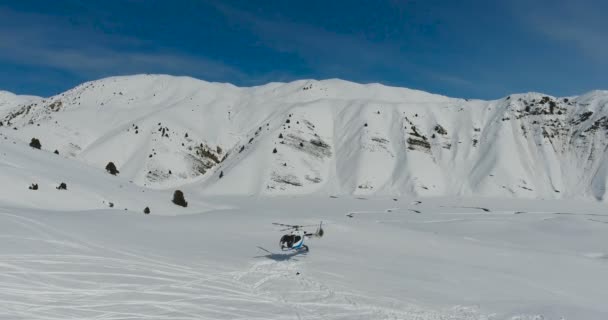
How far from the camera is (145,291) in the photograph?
48.4ft

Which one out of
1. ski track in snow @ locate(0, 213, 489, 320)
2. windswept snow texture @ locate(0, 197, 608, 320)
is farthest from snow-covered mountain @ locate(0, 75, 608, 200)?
ski track in snow @ locate(0, 213, 489, 320)

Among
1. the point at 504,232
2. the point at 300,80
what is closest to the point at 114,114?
the point at 300,80

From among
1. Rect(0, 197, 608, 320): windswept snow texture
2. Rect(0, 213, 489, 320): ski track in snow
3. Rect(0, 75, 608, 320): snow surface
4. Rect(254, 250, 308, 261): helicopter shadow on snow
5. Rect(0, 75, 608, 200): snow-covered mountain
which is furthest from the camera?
Rect(0, 75, 608, 200): snow-covered mountain

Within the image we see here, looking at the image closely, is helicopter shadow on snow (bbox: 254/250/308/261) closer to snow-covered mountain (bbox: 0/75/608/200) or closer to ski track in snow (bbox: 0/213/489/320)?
ski track in snow (bbox: 0/213/489/320)

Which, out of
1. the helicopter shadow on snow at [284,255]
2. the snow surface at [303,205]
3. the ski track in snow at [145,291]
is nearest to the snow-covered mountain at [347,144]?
the snow surface at [303,205]

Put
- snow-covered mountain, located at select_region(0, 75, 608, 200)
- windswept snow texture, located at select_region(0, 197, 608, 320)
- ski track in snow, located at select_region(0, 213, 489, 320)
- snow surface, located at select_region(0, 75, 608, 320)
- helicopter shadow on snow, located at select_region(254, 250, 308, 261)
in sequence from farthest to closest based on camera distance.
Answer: snow-covered mountain, located at select_region(0, 75, 608, 200) → helicopter shadow on snow, located at select_region(254, 250, 308, 261) → snow surface, located at select_region(0, 75, 608, 320) → windswept snow texture, located at select_region(0, 197, 608, 320) → ski track in snow, located at select_region(0, 213, 489, 320)

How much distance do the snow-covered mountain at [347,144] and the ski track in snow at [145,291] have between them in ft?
217

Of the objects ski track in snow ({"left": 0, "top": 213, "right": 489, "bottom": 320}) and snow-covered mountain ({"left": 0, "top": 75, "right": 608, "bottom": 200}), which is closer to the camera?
ski track in snow ({"left": 0, "top": 213, "right": 489, "bottom": 320})

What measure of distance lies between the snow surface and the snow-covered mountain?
496mm

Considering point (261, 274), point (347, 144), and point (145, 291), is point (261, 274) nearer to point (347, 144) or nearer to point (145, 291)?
point (145, 291)

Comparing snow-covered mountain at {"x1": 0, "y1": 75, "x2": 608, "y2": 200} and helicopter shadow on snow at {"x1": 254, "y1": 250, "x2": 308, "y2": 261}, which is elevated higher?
snow-covered mountain at {"x1": 0, "y1": 75, "x2": 608, "y2": 200}

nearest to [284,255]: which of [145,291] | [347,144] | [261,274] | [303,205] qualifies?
[261,274]

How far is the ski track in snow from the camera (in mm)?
12789

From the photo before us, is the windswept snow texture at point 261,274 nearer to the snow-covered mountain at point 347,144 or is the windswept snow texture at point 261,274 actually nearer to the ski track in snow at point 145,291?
the ski track in snow at point 145,291
